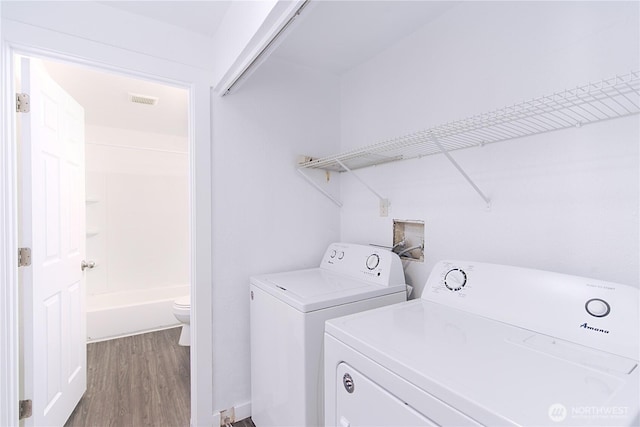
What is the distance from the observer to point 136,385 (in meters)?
2.25

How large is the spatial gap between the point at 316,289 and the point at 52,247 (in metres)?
1.52

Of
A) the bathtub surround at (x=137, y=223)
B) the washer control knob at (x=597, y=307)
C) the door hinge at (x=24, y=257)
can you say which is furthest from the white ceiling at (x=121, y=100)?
the washer control knob at (x=597, y=307)

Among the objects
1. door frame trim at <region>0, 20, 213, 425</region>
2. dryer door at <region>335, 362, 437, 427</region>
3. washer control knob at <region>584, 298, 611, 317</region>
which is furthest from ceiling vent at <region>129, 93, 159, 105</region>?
washer control knob at <region>584, 298, 611, 317</region>

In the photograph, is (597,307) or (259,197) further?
(259,197)

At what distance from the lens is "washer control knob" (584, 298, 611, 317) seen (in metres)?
0.90

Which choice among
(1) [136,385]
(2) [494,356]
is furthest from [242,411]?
(2) [494,356]

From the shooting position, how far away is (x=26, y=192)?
1.46 meters

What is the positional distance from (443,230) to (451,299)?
18.1 inches

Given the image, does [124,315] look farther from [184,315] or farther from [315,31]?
[315,31]

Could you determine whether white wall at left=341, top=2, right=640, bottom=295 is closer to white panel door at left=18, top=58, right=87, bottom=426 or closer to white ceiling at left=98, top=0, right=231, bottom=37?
white ceiling at left=98, top=0, right=231, bottom=37

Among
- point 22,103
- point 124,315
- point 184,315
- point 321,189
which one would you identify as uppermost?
point 22,103

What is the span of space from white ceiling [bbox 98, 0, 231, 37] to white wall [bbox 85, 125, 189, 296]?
2665 millimetres

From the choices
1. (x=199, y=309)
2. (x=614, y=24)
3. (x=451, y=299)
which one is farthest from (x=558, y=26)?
(x=199, y=309)

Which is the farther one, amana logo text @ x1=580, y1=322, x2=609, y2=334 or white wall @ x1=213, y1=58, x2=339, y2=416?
white wall @ x1=213, y1=58, x2=339, y2=416
